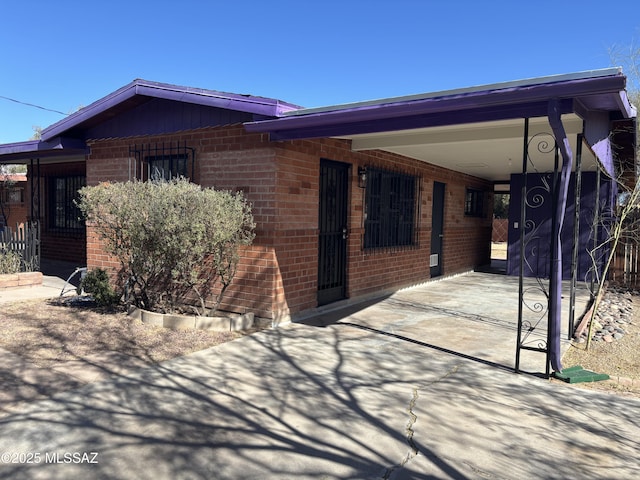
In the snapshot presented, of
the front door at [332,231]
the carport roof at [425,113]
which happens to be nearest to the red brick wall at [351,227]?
the front door at [332,231]

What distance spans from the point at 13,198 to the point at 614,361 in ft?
57.2

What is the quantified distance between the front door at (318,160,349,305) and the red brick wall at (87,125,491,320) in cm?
13

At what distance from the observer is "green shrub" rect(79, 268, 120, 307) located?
675cm

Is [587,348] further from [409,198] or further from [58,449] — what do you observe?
[58,449]

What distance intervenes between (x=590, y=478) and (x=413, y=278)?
7.18 metres

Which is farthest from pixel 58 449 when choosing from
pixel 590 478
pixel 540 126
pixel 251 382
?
pixel 540 126

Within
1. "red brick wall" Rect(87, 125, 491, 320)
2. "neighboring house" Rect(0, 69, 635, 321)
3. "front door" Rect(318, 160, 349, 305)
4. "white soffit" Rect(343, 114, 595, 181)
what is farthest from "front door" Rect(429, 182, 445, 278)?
"front door" Rect(318, 160, 349, 305)

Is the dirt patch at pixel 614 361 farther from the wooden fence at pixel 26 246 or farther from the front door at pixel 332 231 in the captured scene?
the wooden fence at pixel 26 246

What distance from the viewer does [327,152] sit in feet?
23.0

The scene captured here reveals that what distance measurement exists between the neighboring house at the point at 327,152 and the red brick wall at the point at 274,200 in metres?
0.02

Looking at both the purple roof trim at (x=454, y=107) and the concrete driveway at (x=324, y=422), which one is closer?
the concrete driveway at (x=324, y=422)

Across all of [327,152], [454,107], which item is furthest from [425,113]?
[327,152]

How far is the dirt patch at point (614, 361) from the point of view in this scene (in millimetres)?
4496

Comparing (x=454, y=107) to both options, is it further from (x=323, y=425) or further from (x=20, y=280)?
(x=20, y=280)
